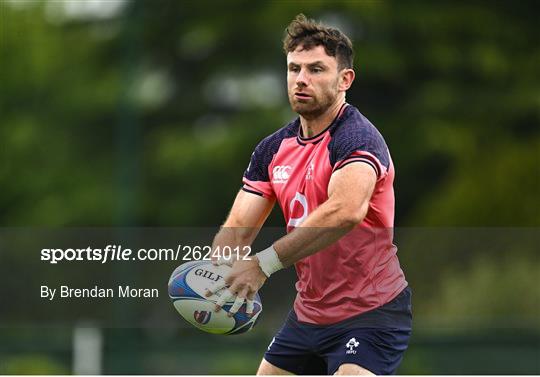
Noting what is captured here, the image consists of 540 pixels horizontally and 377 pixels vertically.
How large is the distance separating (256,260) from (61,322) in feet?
29.5

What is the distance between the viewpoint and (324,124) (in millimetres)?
6773

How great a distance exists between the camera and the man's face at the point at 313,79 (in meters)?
6.65

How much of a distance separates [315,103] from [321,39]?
1.11 ft

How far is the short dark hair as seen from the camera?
6.63 metres

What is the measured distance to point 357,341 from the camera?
6.68m

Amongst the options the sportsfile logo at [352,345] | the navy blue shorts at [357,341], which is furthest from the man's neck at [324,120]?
the sportsfile logo at [352,345]

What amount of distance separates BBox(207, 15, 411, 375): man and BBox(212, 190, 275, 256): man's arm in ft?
0.69

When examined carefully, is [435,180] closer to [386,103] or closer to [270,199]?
[386,103]

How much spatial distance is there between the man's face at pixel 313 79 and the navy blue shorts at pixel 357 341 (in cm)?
114

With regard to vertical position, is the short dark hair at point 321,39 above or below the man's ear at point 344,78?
above

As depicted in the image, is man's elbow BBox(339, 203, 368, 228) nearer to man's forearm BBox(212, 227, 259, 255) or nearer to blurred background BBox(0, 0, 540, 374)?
man's forearm BBox(212, 227, 259, 255)

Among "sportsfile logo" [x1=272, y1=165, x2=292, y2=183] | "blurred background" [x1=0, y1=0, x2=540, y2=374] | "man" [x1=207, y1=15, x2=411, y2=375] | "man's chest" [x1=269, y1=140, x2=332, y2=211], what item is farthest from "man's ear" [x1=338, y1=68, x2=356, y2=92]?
"blurred background" [x1=0, y1=0, x2=540, y2=374]

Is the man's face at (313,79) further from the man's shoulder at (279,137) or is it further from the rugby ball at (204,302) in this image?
the rugby ball at (204,302)

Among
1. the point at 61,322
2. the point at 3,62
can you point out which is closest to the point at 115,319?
the point at 61,322
